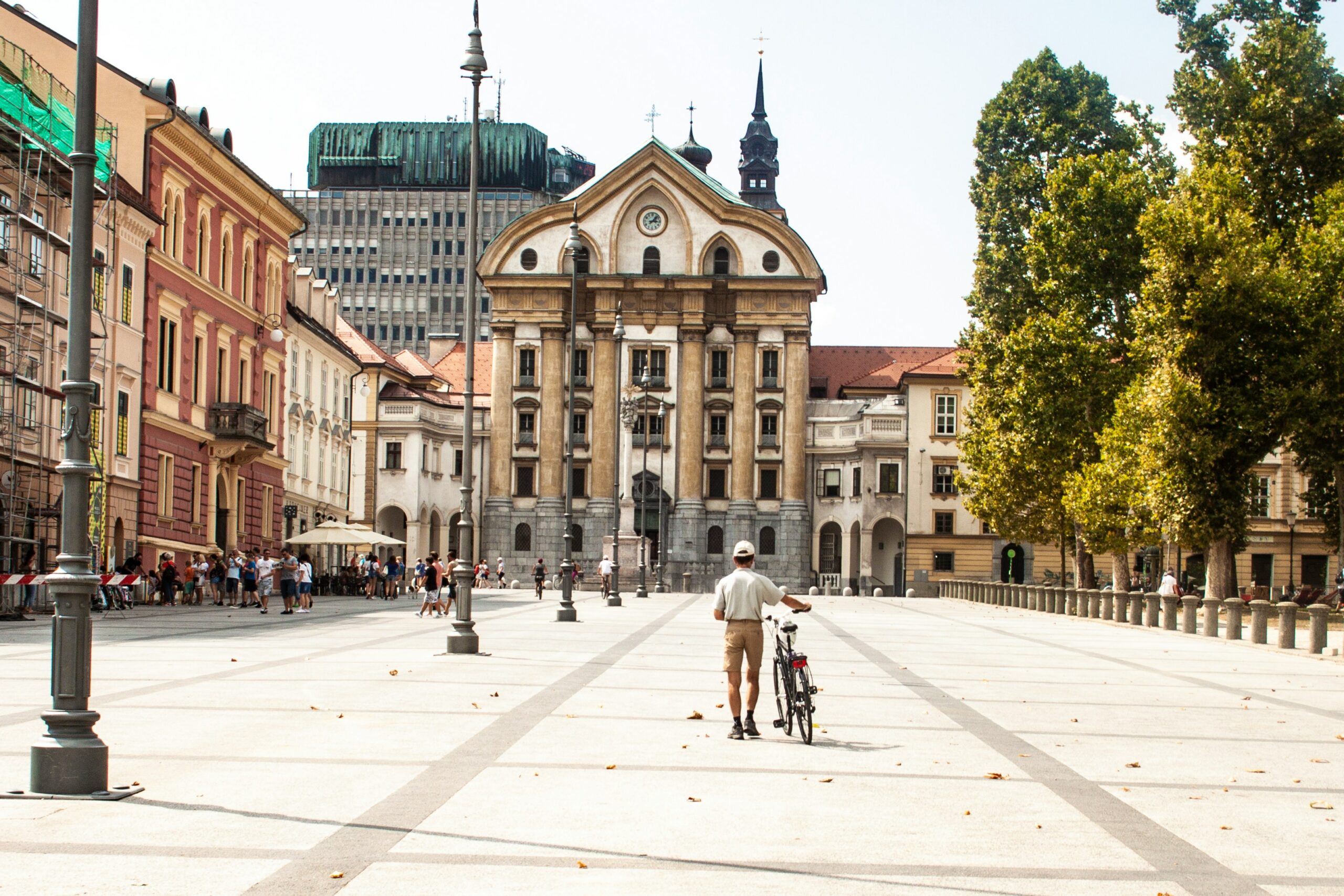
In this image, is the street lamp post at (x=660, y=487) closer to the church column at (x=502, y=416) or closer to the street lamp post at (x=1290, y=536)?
the church column at (x=502, y=416)

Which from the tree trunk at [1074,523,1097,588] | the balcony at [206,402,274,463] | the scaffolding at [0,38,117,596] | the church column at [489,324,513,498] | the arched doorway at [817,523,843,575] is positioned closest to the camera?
the scaffolding at [0,38,117,596]

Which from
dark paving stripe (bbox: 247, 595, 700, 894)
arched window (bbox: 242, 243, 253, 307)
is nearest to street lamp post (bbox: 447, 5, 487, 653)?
dark paving stripe (bbox: 247, 595, 700, 894)

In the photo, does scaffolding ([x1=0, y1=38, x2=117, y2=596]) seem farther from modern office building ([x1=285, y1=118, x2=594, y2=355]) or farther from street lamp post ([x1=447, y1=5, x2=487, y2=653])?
modern office building ([x1=285, y1=118, x2=594, y2=355])

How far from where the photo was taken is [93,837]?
8547 millimetres

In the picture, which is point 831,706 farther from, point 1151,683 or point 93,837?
point 93,837

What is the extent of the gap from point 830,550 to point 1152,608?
176 ft

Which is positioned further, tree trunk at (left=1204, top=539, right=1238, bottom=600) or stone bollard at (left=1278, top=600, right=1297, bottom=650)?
tree trunk at (left=1204, top=539, right=1238, bottom=600)

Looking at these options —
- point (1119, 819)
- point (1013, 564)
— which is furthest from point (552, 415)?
point (1119, 819)

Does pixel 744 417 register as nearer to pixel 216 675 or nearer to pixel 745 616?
pixel 216 675

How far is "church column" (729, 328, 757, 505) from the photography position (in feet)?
308

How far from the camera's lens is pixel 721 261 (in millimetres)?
95062

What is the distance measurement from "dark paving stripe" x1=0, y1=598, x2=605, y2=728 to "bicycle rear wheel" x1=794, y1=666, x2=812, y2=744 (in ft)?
18.7

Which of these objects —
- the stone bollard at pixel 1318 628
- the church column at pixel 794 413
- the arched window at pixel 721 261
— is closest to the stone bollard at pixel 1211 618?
the stone bollard at pixel 1318 628

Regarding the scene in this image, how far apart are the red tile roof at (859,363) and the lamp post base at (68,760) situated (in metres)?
95.2
